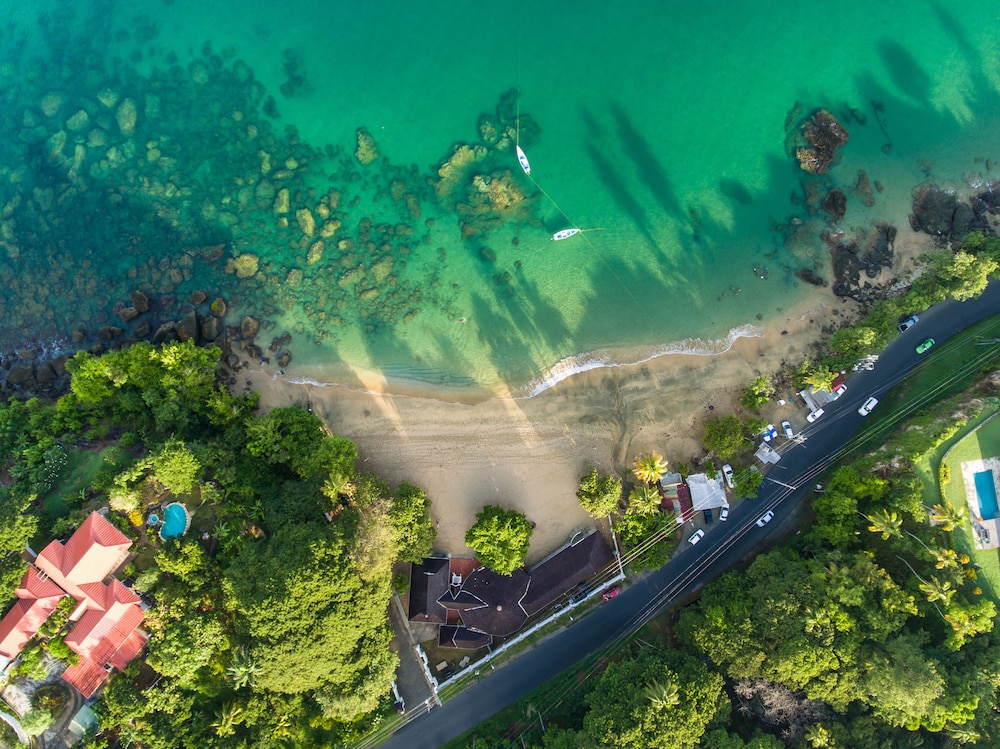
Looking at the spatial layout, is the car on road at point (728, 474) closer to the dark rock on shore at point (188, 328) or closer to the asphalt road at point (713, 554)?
the asphalt road at point (713, 554)

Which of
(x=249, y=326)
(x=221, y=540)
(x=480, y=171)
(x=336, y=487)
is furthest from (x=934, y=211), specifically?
(x=221, y=540)

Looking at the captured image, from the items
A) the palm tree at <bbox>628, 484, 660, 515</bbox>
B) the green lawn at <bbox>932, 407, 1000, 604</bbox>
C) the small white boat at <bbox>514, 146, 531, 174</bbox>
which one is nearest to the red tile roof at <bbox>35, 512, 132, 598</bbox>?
the palm tree at <bbox>628, 484, 660, 515</bbox>

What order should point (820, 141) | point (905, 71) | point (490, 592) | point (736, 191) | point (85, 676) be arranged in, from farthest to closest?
point (736, 191) → point (905, 71) → point (820, 141) → point (490, 592) → point (85, 676)

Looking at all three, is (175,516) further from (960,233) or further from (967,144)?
(967,144)

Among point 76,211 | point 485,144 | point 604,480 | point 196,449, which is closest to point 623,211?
point 485,144

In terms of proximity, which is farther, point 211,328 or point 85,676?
point 211,328

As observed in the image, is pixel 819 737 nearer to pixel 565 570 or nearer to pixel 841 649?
pixel 841 649
